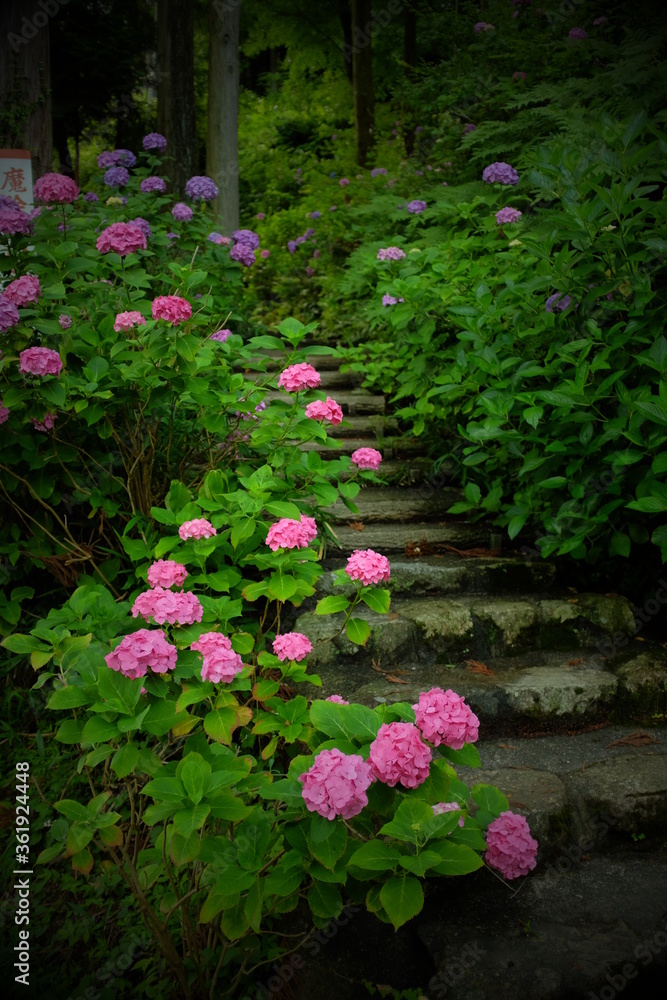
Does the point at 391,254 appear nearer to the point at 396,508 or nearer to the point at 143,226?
the point at 143,226

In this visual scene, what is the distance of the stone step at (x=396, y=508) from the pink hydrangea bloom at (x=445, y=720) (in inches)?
89.5

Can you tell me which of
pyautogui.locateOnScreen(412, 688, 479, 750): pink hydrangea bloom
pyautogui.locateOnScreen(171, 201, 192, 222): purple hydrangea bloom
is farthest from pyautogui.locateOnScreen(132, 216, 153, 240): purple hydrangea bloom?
pyautogui.locateOnScreen(412, 688, 479, 750): pink hydrangea bloom

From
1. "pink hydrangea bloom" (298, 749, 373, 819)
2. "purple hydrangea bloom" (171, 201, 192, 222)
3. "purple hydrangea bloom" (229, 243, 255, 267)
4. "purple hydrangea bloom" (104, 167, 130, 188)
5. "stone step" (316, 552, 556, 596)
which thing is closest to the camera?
"pink hydrangea bloom" (298, 749, 373, 819)

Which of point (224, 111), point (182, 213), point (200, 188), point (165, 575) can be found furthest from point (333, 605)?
point (224, 111)

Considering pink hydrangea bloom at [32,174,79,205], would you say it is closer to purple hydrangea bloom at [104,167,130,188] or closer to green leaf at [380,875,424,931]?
purple hydrangea bloom at [104,167,130,188]

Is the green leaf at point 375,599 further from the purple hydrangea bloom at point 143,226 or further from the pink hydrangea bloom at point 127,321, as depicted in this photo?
the purple hydrangea bloom at point 143,226

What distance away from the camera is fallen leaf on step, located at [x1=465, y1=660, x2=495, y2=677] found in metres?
2.78

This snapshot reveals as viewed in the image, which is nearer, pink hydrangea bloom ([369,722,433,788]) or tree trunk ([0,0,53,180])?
pink hydrangea bloom ([369,722,433,788])

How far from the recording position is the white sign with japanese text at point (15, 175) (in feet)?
14.7

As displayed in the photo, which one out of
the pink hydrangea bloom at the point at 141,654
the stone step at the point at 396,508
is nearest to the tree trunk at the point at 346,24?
the stone step at the point at 396,508

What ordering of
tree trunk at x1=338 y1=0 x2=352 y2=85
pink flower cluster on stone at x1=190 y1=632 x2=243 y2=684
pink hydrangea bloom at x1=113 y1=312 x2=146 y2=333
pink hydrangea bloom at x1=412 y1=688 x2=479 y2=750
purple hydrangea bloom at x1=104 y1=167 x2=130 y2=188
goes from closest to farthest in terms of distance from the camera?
1. pink hydrangea bloom at x1=412 y1=688 x2=479 y2=750
2. pink flower cluster on stone at x1=190 y1=632 x2=243 y2=684
3. pink hydrangea bloom at x1=113 y1=312 x2=146 y2=333
4. purple hydrangea bloom at x1=104 y1=167 x2=130 y2=188
5. tree trunk at x1=338 y1=0 x2=352 y2=85

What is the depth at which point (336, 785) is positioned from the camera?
1.29 m

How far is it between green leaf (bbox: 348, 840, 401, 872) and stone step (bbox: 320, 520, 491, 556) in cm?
205

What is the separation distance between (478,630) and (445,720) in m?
1.58
